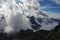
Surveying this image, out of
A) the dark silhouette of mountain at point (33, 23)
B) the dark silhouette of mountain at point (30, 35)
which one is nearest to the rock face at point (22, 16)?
the dark silhouette of mountain at point (33, 23)

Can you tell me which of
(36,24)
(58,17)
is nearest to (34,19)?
(36,24)

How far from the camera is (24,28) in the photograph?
12172 mm

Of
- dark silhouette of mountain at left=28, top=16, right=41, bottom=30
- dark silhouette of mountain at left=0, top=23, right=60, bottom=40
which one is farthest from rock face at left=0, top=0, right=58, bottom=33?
dark silhouette of mountain at left=0, top=23, right=60, bottom=40

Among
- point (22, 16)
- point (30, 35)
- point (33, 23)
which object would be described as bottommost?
point (30, 35)

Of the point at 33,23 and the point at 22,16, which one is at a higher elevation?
the point at 22,16

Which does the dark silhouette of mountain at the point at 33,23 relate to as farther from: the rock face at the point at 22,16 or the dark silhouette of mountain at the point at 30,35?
the dark silhouette of mountain at the point at 30,35

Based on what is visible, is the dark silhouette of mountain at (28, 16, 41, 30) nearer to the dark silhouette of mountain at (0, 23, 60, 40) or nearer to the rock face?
the rock face

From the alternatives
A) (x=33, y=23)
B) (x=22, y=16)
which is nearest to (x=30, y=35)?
(x=33, y=23)

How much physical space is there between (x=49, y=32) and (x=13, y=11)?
1719 mm

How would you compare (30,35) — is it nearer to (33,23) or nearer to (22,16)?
(33,23)

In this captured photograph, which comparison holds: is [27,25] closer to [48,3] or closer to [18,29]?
[18,29]

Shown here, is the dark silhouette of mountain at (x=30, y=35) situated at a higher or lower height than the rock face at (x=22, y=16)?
lower

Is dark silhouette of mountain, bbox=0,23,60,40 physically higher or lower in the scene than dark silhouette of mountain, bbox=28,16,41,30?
lower

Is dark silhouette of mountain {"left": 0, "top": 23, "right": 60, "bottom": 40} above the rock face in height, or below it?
below
